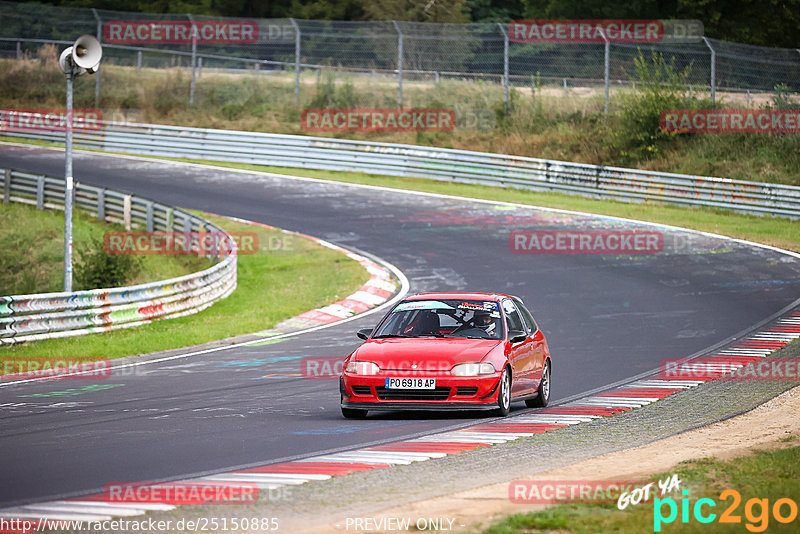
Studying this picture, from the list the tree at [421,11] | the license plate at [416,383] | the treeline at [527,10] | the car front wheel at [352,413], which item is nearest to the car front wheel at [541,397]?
the license plate at [416,383]

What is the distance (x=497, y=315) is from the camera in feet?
40.5

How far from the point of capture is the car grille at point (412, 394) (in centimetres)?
1114

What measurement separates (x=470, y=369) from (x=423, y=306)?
1542 millimetres

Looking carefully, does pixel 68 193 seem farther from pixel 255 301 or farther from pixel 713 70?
pixel 713 70

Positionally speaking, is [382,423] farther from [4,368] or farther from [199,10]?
[199,10]

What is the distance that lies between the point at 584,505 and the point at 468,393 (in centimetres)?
426

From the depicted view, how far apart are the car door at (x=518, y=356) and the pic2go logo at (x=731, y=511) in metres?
4.76

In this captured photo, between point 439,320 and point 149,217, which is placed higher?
point 439,320

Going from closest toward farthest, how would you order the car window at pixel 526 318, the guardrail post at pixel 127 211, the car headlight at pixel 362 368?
the car headlight at pixel 362 368 → the car window at pixel 526 318 → the guardrail post at pixel 127 211

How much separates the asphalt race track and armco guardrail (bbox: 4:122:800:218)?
2.21m

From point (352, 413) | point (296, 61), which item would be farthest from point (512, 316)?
point (296, 61)

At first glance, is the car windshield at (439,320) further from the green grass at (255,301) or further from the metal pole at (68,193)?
the metal pole at (68,193)

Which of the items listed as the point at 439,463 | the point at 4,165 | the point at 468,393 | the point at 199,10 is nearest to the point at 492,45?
the point at 4,165

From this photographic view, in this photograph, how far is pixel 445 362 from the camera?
11.2 m
